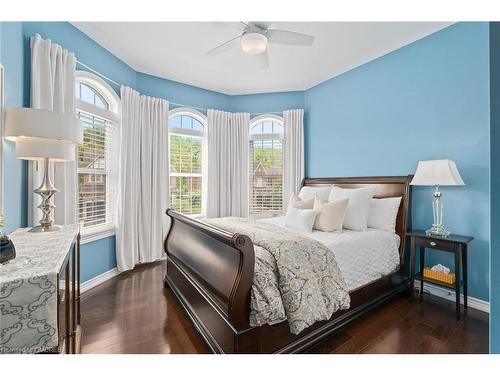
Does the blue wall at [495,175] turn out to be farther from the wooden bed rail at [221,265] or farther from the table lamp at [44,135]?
the table lamp at [44,135]

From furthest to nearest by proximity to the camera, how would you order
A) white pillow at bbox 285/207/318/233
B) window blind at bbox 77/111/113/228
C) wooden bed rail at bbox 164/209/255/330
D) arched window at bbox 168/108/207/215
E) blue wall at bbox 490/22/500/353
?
1. arched window at bbox 168/108/207/215
2. window blind at bbox 77/111/113/228
3. white pillow at bbox 285/207/318/233
4. wooden bed rail at bbox 164/209/255/330
5. blue wall at bbox 490/22/500/353

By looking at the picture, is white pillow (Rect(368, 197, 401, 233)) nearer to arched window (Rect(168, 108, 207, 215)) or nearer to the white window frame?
the white window frame

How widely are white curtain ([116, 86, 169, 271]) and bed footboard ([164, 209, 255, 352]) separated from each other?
3.74ft

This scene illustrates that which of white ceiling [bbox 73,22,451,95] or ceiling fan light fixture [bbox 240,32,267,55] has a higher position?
white ceiling [bbox 73,22,451,95]

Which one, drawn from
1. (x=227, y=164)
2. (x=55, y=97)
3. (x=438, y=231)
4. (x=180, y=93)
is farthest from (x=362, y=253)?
(x=180, y=93)

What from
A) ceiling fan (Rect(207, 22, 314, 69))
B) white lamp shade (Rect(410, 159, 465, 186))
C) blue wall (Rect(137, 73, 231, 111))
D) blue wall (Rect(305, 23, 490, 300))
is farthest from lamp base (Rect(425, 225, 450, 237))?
blue wall (Rect(137, 73, 231, 111))

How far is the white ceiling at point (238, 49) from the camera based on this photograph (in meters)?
2.71

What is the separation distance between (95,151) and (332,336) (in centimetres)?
341

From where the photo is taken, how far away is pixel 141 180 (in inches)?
144

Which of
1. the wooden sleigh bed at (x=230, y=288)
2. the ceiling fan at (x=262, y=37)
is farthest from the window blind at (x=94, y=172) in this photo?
the ceiling fan at (x=262, y=37)

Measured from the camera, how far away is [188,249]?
7.76 feet

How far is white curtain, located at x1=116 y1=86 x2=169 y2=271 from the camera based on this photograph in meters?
3.36

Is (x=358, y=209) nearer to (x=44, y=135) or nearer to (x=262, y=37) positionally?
(x=262, y=37)
